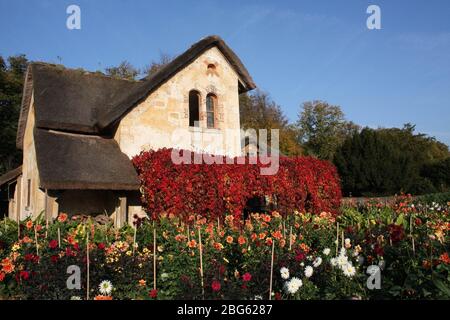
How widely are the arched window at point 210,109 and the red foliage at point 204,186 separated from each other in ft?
10.8

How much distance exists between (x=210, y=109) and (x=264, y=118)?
27.5 metres

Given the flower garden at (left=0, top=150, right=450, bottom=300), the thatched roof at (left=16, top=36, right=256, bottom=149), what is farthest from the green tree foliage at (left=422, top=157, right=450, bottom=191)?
the flower garden at (left=0, top=150, right=450, bottom=300)

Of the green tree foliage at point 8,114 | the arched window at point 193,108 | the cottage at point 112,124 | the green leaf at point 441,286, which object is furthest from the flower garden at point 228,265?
the green tree foliage at point 8,114

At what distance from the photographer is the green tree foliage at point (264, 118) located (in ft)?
131

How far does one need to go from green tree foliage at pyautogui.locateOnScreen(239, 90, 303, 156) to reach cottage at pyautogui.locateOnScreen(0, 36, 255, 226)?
2416 cm

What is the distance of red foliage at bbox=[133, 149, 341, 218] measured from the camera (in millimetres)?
10492

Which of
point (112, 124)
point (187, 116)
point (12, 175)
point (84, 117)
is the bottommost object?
point (12, 175)

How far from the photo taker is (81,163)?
34.2 ft

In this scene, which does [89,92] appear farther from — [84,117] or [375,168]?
[375,168]

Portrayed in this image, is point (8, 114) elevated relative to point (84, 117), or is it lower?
elevated

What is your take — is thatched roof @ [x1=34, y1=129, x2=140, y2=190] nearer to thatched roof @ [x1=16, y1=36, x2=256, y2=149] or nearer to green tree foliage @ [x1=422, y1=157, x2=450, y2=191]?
thatched roof @ [x1=16, y1=36, x2=256, y2=149]

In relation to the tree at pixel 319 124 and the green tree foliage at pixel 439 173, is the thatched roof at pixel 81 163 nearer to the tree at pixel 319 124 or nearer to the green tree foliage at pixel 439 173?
the green tree foliage at pixel 439 173

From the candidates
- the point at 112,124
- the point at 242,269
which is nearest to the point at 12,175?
the point at 112,124
